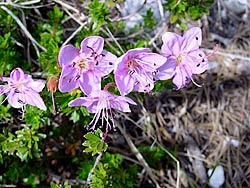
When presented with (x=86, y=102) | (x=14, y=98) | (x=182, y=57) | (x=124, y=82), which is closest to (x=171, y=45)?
(x=182, y=57)

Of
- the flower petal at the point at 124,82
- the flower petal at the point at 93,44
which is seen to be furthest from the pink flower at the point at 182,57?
the flower petal at the point at 93,44

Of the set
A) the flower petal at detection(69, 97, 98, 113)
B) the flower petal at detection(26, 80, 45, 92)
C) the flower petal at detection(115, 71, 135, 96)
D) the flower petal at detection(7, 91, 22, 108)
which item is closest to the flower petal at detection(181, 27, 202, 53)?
the flower petal at detection(115, 71, 135, 96)

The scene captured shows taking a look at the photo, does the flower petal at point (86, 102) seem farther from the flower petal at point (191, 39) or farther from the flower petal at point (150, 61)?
the flower petal at point (191, 39)

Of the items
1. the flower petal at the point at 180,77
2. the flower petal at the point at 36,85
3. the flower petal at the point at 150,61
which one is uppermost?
the flower petal at the point at 150,61

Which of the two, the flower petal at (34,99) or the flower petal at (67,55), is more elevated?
the flower petal at (67,55)

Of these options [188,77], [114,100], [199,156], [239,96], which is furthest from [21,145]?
[239,96]

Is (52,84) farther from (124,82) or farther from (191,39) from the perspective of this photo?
(191,39)

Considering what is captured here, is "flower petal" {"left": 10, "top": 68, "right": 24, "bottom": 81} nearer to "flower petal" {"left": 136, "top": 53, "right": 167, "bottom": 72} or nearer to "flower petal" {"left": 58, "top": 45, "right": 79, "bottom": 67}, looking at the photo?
"flower petal" {"left": 58, "top": 45, "right": 79, "bottom": 67}
